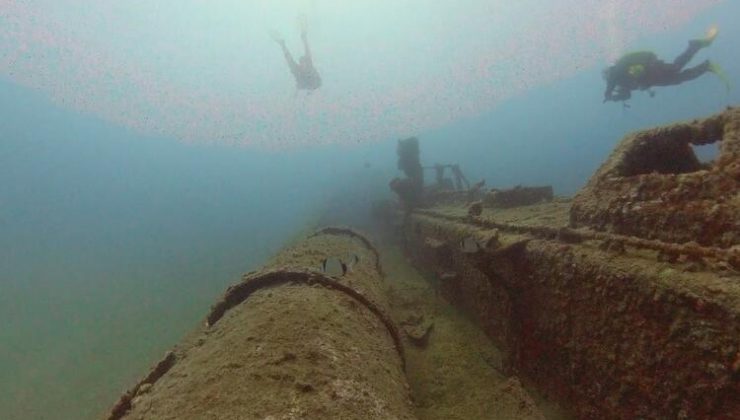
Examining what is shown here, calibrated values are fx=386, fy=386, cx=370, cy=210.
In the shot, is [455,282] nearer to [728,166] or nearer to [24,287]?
[728,166]

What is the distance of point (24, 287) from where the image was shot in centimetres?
2908

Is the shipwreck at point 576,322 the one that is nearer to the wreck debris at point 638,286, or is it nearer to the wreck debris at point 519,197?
the wreck debris at point 638,286

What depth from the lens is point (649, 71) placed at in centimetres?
841

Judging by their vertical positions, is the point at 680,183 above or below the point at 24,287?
above

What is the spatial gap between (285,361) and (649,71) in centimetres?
991

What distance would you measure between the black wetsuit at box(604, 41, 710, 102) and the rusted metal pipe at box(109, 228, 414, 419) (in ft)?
28.2

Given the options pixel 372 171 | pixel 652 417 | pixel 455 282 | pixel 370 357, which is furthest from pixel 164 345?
pixel 372 171

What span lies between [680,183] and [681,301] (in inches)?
41.4

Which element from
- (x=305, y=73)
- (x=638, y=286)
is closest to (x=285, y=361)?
(x=638, y=286)

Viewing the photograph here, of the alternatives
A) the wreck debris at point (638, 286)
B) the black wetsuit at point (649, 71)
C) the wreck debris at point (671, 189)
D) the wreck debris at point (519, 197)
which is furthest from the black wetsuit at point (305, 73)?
the wreck debris at point (671, 189)

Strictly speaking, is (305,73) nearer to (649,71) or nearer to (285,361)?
(649,71)

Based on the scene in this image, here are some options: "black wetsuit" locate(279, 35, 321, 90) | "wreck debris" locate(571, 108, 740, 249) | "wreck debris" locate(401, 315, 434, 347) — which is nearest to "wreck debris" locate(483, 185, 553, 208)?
"wreck debris" locate(401, 315, 434, 347)

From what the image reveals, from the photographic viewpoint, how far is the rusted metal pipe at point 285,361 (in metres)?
1.66

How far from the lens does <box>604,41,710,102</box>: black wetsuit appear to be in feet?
27.5
